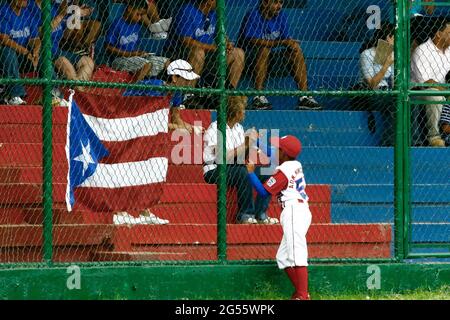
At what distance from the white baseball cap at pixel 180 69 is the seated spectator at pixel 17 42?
4.29 feet

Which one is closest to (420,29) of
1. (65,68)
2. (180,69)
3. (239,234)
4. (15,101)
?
(180,69)

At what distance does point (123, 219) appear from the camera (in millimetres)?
10789

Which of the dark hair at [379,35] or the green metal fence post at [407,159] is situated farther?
the dark hair at [379,35]

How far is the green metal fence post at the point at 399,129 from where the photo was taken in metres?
11.2

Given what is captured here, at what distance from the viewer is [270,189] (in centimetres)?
1047

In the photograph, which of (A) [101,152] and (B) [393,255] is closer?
(A) [101,152]

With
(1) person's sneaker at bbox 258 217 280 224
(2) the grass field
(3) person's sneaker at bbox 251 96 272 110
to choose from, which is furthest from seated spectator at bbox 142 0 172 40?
(2) the grass field

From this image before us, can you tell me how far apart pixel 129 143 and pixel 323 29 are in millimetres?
4722

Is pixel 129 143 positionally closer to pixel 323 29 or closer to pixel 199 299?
pixel 199 299

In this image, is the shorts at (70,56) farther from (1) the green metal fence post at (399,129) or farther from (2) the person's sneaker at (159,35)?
(1) the green metal fence post at (399,129)

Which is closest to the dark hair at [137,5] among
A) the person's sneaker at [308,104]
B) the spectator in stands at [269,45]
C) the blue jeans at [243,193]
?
the spectator in stands at [269,45]

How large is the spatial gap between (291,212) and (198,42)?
2.58 m

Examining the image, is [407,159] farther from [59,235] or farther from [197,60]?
[59,235]

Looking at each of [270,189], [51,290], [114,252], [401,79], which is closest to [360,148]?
[401,79]
